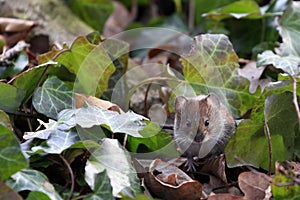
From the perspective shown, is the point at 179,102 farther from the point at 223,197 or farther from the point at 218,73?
the point at 223,197

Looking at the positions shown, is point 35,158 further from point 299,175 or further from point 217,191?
point 299,175

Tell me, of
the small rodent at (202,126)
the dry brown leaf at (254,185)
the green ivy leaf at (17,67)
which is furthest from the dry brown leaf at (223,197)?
the green ivy leaf at (17,67)

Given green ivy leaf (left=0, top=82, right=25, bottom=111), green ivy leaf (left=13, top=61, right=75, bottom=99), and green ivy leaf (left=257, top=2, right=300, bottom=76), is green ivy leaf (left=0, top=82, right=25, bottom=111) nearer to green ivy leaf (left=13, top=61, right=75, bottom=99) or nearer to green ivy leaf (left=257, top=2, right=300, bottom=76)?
green ivy leaf (left=13, top=61, right=75, bottom=99)

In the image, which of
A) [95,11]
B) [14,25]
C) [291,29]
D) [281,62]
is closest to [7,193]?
[281,62]

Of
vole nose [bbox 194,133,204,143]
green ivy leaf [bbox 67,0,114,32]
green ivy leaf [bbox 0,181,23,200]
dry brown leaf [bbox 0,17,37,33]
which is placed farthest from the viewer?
green ivy leaf [bbox 67,0,114,32]

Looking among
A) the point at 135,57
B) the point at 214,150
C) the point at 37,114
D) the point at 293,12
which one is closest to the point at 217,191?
the point at 214,150

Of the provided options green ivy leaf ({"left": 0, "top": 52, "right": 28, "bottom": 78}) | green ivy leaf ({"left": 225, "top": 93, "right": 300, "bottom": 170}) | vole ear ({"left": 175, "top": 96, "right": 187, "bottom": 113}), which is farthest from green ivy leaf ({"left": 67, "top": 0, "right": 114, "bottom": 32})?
green ivy leaf ({"left": 225, "top": 93, "right": 300, "bottom": 170})
